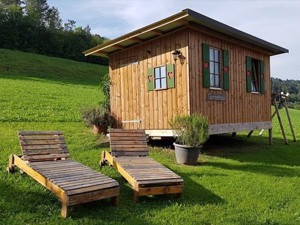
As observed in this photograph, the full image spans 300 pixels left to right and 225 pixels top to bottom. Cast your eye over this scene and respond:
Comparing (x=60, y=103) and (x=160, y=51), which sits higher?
(x=160, y=51)

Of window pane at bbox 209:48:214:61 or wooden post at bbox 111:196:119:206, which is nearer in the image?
wooden post at bbox 111:196:119:206

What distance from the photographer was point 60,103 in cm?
1867

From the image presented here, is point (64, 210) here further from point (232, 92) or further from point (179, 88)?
point (232, 92)

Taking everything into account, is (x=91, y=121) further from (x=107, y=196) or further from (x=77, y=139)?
(x=107, y=196)

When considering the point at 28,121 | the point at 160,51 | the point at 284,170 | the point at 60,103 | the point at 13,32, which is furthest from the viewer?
the point at 13,32

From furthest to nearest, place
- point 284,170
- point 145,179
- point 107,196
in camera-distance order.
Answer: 1. point 284,170
2. point 145,179
3. point 107,196

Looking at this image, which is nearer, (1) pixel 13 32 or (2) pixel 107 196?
(2) pixel 107 196

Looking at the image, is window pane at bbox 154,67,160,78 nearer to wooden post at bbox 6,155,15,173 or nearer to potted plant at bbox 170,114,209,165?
potted plant at bbox 170,114,209,165

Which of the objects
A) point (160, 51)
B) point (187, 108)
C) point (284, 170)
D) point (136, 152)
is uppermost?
point (160, 51)

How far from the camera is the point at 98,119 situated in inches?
492

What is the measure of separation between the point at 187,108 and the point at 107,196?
4.94m

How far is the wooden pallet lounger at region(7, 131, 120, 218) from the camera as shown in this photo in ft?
16.8

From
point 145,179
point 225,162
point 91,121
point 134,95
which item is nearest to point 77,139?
point 91,121

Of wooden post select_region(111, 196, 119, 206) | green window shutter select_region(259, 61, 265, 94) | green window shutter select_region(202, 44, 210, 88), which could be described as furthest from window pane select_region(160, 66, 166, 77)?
wooden post select_region(111, 196, 119, 206)
